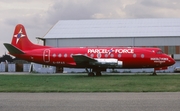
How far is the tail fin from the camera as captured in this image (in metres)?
40.4

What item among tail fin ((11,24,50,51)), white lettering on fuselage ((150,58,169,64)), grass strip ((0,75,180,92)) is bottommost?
grass strip ((0,75,180,92))

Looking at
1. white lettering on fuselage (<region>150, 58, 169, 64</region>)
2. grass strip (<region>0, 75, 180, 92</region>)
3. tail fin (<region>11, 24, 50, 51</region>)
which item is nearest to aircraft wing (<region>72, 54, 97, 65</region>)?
tail fin (<region>11, 24, 50, 51</region>)

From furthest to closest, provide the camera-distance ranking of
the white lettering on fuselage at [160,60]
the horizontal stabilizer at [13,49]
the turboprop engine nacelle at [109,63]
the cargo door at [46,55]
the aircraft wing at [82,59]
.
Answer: the cargo door at [46,55] < the horizontal stabilizer at [13,49] < the white lettering on fuselage at [160,60] < the turboprop engine nacelle at [109,63] < the aircraft wing at [82,59]

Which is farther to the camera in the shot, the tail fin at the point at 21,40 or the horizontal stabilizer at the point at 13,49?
the tail fin at the point at 21,40

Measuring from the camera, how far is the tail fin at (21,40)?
133 feet

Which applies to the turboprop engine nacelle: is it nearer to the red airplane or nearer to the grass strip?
the red airplane

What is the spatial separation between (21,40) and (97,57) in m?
9.45

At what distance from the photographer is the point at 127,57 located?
1459 inches

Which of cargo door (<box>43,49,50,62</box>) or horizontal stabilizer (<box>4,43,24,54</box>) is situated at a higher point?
horizontal stabilizer (<box>4,43,24,54</box>)

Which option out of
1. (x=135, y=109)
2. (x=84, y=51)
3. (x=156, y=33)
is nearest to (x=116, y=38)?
(x=156, y=33)

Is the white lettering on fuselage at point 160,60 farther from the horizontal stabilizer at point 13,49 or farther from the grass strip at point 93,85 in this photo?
the horizontal stabilizer at point 13,49

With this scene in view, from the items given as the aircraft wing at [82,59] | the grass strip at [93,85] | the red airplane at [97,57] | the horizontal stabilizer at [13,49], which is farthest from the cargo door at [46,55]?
the grass strip at [93,85]

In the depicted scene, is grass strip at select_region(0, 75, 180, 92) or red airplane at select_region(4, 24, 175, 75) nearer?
grass strip at select_region(0, 75, 180, 92)

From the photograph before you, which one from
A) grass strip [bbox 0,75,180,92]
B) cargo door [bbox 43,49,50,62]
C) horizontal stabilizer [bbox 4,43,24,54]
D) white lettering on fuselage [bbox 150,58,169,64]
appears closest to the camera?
grass strip [bbox 0,75,180,92]
